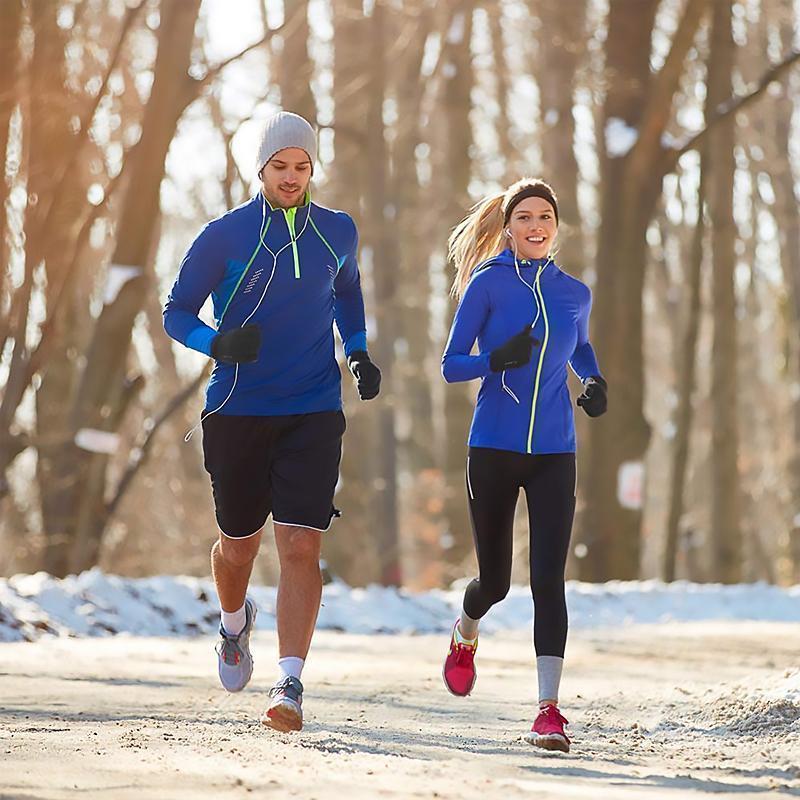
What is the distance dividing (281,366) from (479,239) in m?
1.03

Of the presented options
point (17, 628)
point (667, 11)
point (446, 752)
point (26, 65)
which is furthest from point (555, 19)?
point (446, 752)

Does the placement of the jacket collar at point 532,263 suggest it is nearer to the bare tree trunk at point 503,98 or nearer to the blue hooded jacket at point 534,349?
the blue hooded jacket at point 534,349

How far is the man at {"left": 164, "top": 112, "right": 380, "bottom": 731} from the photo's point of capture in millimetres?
6266

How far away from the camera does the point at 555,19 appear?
2025 centimetres

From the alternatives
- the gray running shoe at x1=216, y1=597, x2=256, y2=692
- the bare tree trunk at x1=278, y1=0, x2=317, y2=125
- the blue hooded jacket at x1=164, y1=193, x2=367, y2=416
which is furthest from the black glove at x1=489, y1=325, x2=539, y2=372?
the bare tree trunk at x1=278, y1=0, x2=317, y2=125

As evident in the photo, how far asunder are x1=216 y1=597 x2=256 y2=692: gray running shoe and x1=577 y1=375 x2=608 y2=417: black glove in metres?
1.48

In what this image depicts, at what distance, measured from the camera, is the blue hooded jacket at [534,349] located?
6281mm

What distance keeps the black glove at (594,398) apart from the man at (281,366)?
776mm

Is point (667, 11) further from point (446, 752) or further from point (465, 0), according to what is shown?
point (446, 752)

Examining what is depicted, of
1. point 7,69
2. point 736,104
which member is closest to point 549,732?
point 7,69

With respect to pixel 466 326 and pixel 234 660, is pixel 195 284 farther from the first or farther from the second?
pixel 234 660

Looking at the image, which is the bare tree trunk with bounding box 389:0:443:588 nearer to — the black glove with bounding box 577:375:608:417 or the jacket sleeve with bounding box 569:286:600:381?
the jacket sleeve with bounding box 569:286:600:381

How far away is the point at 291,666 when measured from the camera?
6.13 m

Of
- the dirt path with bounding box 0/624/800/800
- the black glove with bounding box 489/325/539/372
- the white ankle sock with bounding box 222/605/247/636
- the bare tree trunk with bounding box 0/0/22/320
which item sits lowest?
the dirt path with bounding box 0/624/800/800
